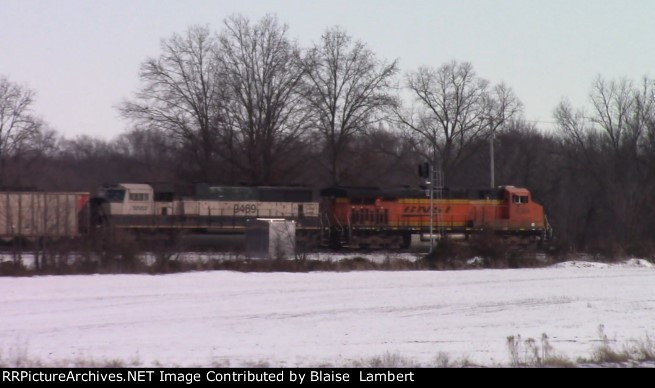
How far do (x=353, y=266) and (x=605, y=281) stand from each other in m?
8.43

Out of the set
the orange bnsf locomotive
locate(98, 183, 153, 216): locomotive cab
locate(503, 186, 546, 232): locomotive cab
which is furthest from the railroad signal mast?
locate(98, 183, 153, 216): locomotive cab

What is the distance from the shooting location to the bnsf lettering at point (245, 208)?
39188mm

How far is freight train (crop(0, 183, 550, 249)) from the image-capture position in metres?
36.5

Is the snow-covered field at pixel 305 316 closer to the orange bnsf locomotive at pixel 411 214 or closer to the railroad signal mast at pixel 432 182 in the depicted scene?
the railroad signal mast at pixel 432 182

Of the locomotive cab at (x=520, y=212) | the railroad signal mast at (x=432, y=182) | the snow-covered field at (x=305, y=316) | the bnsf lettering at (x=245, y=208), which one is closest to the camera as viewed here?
the snow-covered field at (x=305, y=316)

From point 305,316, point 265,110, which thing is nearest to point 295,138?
point 265,110

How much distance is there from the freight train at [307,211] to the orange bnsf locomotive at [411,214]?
2.0 inches

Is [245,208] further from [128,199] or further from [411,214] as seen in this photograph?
[411,214]

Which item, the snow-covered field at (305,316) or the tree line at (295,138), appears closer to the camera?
the snow-covered field at (305,316)

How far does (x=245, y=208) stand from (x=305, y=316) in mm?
22521

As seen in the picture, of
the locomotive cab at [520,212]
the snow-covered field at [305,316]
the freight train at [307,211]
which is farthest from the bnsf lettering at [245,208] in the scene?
the locomotive cab at [520,212]

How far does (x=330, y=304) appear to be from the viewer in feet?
63.0

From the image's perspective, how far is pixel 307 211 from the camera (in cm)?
4034

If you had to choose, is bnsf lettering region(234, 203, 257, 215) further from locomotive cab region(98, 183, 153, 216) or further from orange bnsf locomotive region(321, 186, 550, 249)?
locomotive cab region(98, 183, 153, 216)
